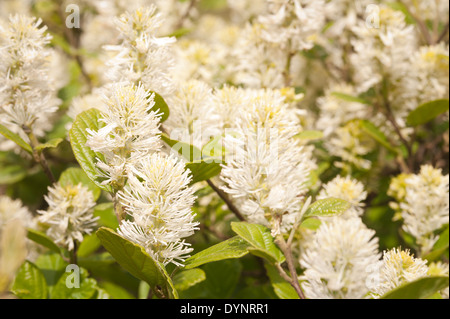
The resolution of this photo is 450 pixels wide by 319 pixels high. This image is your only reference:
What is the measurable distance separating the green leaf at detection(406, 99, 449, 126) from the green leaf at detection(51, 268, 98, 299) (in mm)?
559

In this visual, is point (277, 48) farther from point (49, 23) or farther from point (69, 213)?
point (49, 23)

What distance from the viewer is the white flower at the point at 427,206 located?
0.66 metres

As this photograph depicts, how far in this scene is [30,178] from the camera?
984mm

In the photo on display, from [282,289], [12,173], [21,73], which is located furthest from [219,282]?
[12,173]

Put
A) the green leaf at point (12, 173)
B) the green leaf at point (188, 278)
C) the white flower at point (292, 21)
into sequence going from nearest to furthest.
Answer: the green leaf at point (188, 278) → the white flower at point (292, 21) → the green leaf at point (12, 173)

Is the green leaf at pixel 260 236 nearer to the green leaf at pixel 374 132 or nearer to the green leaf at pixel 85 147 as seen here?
the green leaf at pixel 85 147

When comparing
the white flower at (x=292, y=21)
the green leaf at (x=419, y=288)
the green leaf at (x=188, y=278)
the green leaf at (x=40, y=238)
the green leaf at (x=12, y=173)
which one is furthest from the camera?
the green leaf at (x=12, y=173)

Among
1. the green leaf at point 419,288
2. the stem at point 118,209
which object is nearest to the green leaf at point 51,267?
the stem at point 118,209

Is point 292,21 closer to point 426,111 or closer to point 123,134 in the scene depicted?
point 426,111

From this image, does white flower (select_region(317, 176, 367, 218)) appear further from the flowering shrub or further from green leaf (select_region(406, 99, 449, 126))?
green leaf (select_region(406, 99, 449, 126))

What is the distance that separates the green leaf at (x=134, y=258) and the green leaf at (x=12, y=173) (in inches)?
21.6
